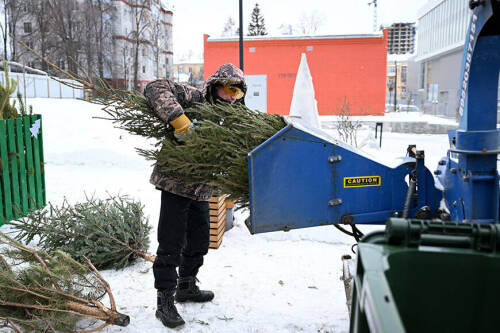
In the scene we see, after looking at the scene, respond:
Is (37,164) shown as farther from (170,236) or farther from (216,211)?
(170,236)

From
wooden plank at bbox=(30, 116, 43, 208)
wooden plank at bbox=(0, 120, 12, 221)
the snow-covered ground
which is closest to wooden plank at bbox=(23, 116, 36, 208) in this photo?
wooden plank at bbox=(30, 116, 43, 208)

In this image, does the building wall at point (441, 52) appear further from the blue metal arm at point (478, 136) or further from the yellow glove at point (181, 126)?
the yellow glove at point (181, 126)

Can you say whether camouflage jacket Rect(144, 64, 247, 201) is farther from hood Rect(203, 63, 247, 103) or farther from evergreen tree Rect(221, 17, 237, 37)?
evergreen tree Rect(221, 17, 237, 37)

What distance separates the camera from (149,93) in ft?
10.8

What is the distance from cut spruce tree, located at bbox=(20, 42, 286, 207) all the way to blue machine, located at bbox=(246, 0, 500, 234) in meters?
0.25

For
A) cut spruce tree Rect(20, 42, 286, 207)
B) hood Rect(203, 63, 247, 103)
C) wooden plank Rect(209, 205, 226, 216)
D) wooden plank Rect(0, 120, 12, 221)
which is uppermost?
hood Rect(203, 63, 247, 103)

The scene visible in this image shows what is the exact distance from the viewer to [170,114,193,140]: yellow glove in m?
3.14

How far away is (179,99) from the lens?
3.44 meters

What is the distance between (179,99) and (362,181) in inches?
62.2

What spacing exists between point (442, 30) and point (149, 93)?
48571 millimetres

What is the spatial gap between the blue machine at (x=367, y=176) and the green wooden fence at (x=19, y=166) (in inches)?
155

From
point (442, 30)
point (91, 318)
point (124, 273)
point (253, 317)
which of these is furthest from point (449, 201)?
point (442, 30)

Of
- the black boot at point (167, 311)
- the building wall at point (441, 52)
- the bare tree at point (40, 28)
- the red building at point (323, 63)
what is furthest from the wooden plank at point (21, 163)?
the building wall at point (441, 52)

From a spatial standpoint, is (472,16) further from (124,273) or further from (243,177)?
(124,273)
